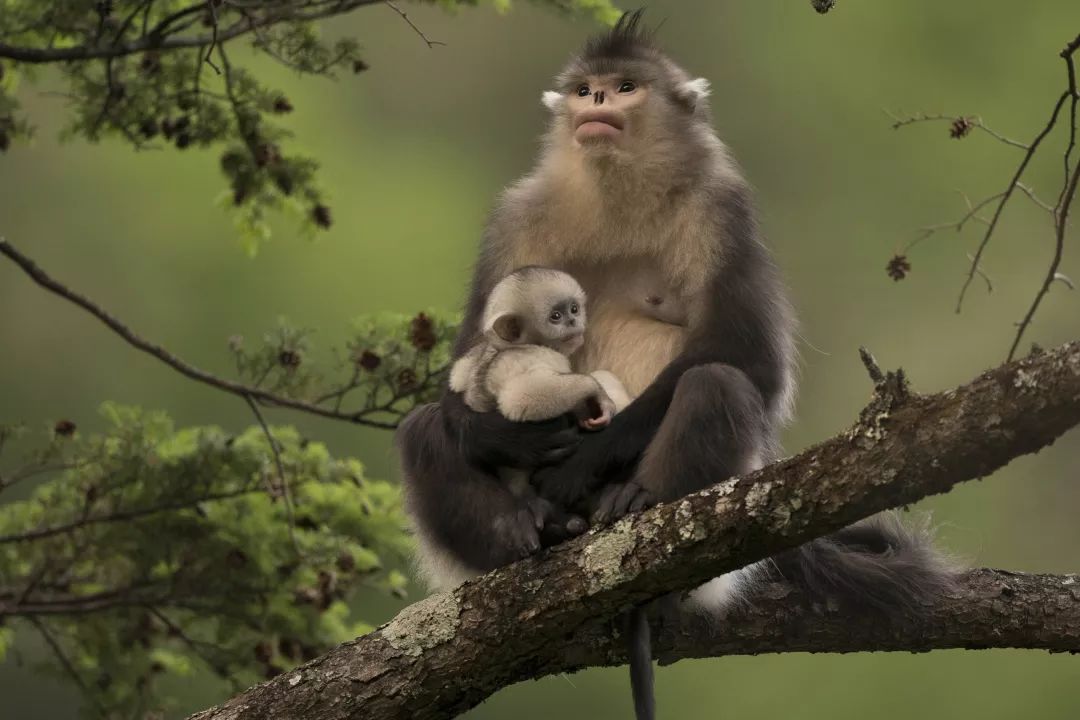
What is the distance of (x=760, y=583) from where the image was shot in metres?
4.30

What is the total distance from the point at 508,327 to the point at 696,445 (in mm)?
643

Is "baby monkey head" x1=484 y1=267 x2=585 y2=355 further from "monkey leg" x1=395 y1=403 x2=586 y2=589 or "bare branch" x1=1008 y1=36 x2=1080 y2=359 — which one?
"bare branch" x1=1008 y1=36 x2=1080 y2=359

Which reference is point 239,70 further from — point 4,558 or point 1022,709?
point 1022,709

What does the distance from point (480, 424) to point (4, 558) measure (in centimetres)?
246

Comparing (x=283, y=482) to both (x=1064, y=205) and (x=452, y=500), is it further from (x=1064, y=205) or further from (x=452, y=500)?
(x=1064, y=205)

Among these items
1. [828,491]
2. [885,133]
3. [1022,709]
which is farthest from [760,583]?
[885,133]

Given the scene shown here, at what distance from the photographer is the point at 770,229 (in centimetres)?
1308

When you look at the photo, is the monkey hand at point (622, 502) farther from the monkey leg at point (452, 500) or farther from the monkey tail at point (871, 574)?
the monkey tail at point (871, 574)

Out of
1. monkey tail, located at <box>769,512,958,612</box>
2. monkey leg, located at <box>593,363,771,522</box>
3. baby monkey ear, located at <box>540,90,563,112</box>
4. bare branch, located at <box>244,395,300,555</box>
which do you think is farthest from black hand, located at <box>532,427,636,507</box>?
bare branch, located at <box>244,395,300,555</box>

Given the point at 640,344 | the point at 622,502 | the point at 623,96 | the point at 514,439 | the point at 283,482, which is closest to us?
the point at 622,502

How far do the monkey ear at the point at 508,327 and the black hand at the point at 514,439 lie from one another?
228 millimetres

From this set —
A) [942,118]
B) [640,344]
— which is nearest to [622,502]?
[640,344]

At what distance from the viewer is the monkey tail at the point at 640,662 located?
12.3 ft

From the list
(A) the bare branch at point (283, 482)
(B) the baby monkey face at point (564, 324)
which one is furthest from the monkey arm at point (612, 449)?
(A) the bare branch at point (283, 482)
